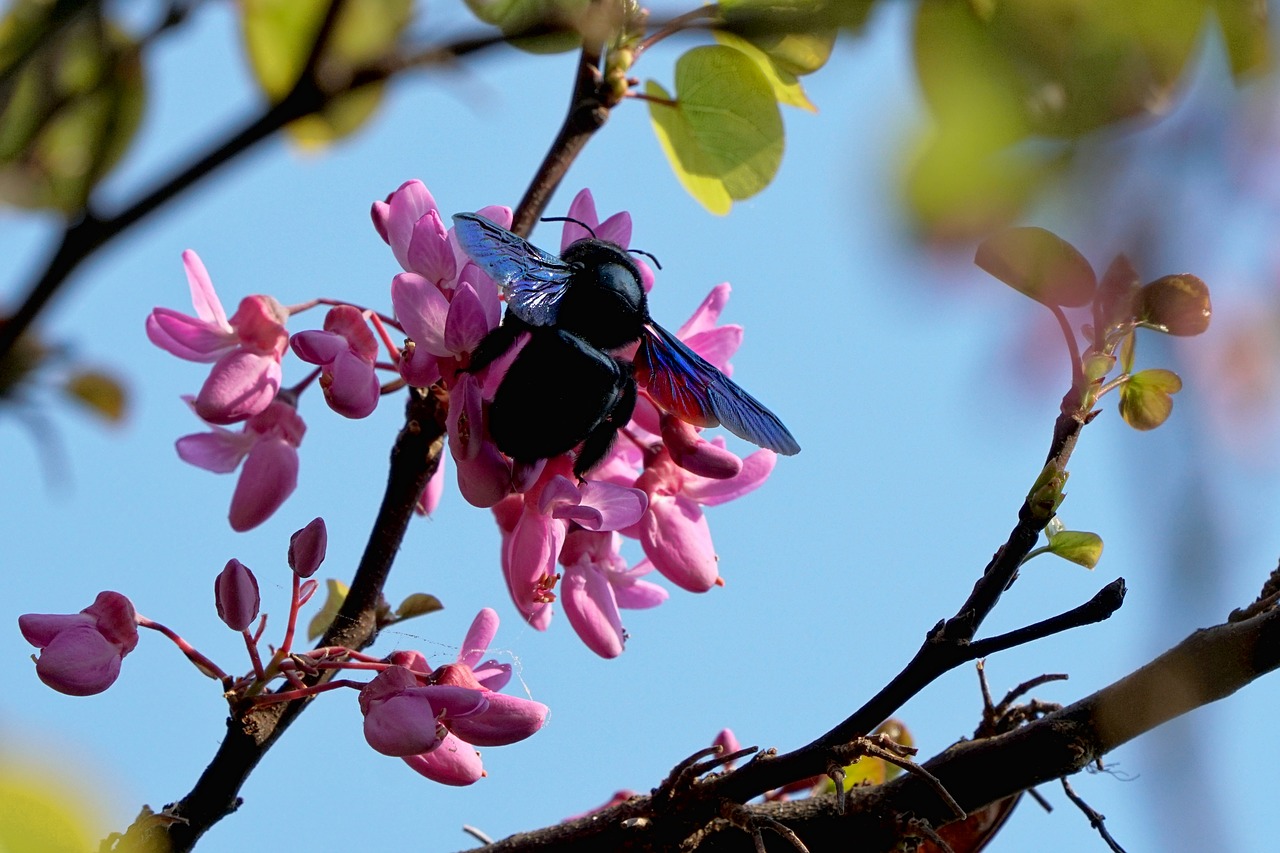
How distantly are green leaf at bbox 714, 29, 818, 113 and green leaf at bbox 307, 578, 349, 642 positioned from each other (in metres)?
1.10

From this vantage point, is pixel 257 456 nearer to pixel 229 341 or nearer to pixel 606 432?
pixel 229 341

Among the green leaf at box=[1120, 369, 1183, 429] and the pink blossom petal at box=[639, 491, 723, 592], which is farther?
the pink blossom petal at box=[639, 491, 723, 592]

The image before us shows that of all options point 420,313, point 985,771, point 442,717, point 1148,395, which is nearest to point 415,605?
point 442,717

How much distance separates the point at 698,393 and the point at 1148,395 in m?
0.64

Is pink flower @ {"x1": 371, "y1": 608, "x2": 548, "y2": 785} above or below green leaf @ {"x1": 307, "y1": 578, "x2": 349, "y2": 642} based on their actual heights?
below

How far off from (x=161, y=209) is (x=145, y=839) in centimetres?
93

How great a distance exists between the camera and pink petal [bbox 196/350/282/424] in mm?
1670

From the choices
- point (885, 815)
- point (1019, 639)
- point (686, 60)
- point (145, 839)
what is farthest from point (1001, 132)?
point (686, 60)

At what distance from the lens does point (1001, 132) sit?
61 cm

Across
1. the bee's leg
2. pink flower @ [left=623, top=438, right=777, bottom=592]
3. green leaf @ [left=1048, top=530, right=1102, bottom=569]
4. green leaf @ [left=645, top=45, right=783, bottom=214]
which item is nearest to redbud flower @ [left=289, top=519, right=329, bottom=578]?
the bee's leg

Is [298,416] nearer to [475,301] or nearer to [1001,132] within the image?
[475,301]

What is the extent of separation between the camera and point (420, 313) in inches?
60.9

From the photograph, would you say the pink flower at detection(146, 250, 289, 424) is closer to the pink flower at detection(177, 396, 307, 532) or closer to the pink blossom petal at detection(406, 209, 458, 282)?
the pink flower at detection(177, 396, 307, 532)

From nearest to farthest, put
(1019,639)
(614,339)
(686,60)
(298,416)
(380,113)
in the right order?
1. (1019,639)
2. (614,339)
3. (298,416)
4. (686,60)
5. (380,113)
